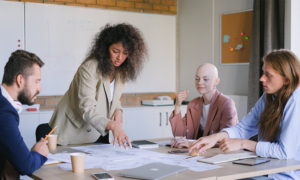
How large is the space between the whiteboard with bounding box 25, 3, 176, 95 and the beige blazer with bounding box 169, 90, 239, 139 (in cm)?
214

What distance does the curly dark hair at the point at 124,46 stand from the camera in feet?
7.84

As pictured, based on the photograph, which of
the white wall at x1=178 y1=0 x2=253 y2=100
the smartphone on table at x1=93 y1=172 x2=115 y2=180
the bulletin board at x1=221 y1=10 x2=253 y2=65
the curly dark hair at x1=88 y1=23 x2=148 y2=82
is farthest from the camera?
the white wall at x1=178 y1=0 x2=253 y2=100

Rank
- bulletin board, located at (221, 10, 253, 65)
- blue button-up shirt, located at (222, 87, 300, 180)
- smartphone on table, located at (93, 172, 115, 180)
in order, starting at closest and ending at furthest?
1. smartphone on table, located at (93, 172, 115, 180)
2. blue button-up shirt, located at (222, 87, 300, 180)
3. bulletin board, located at (221, 10, 253, 65)

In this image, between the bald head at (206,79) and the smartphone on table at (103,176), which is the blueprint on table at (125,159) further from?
the bald head at (206,79)

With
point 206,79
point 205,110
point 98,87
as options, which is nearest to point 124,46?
point 98,87

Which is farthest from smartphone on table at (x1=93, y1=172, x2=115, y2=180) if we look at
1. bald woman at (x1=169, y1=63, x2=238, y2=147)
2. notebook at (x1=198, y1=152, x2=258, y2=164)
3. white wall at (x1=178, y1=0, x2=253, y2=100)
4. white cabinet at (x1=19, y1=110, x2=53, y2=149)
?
white wall at (x1=178, y1=0, x2=253, y2=100)

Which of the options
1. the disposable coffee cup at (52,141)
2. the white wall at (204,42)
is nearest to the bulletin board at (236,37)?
the white wall at (204,42)

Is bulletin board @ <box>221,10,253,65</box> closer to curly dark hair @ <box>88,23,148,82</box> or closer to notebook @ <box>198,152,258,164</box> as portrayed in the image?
curly dark hair @ <box>88,23,148,82</box>

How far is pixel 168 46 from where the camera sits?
499 cm

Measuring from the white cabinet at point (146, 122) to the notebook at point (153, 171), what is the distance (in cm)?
275

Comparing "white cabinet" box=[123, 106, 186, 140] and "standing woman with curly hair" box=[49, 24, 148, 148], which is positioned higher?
"standing woman with curly hair" box=[49, 24, 148, 148]

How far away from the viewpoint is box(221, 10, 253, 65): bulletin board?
4.01 meters

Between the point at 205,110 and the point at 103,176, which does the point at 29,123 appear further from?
the point at 103,176

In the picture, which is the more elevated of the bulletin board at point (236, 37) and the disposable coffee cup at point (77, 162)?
the bulletin board at point (236, 37)
